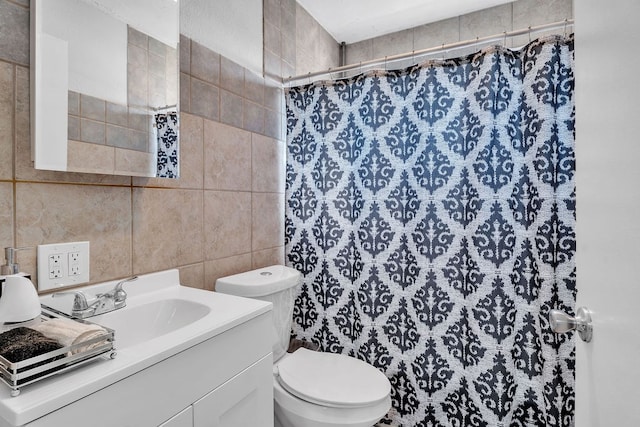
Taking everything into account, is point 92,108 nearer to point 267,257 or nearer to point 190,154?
point 190,154

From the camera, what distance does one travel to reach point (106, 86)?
3.48 feet

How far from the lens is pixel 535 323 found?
139 cm

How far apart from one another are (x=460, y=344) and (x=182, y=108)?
1.61 metres

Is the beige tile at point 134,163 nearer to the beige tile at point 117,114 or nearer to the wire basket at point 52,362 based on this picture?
the beige tile at point 117,114

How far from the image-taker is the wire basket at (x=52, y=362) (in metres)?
0.55

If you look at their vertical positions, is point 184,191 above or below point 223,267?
above

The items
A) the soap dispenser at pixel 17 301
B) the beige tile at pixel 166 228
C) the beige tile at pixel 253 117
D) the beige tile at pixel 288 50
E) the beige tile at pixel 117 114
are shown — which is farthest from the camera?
the beige tile at pixel 288 50

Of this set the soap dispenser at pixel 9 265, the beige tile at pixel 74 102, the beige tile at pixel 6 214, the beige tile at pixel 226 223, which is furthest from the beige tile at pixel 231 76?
the soap dispenser at pixel 9 265

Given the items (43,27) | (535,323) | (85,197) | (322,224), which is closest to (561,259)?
(535,323)

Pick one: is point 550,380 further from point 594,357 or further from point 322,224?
point 322,224

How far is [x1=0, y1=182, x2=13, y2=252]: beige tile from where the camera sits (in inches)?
33.6

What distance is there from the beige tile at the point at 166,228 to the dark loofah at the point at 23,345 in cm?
55

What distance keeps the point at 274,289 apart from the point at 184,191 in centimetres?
57

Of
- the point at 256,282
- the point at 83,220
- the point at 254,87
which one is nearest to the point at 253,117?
the point at 254,87
